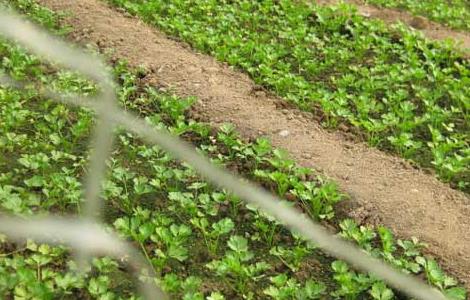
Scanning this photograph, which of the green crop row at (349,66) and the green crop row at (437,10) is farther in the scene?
the green crop row at (437,10)

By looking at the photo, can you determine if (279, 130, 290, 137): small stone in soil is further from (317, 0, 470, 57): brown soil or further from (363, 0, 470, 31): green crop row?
(363, 0, 470, 31): green crop row

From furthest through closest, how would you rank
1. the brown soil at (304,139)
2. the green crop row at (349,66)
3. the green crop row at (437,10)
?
the green crop row at (437,10) → the green crop row at (349,66) → the brown soil at (304,139)

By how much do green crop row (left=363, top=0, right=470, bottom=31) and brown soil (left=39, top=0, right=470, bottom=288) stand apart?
3.05 metres

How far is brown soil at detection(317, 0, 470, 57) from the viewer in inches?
260

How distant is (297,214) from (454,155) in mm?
1400

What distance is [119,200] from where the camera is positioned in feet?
11.5

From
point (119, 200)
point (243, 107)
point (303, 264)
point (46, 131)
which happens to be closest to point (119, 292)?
point (119, 200)

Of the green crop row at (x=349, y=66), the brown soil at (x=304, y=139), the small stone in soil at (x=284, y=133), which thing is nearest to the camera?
the brown soil at (x=304, y=139)

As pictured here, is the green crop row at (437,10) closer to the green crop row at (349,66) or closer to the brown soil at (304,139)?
the green crop row at (349,66)

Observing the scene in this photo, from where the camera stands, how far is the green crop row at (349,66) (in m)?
4.56

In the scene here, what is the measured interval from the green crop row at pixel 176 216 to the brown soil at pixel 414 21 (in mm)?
3324

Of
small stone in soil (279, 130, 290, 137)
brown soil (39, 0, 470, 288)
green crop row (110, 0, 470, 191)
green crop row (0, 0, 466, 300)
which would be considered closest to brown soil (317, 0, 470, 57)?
green crop row (110, 0, 470, 191)

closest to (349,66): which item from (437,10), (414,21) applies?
(414,21)

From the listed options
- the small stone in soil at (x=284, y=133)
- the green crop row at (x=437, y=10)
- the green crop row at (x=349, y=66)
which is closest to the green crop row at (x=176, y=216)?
the small stone in soil at (x=284, y=133)
